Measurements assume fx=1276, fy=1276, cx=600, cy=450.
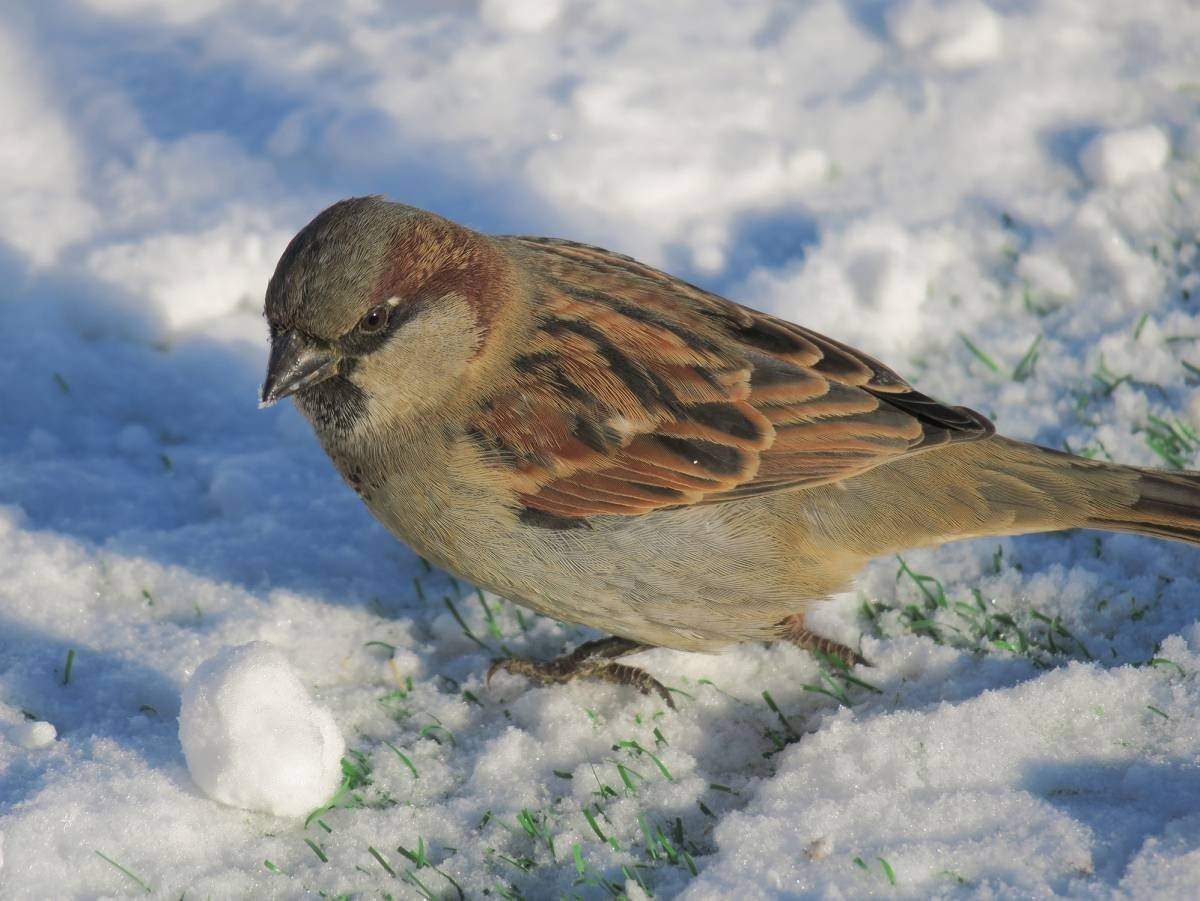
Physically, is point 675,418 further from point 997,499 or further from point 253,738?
point 253,738

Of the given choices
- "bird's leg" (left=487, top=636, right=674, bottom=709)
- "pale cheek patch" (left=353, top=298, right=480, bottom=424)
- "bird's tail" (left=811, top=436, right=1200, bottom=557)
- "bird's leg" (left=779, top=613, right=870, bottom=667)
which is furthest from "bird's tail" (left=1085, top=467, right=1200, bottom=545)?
"pale cheek patch" (left=353, top=298, right=480, bottom=424)

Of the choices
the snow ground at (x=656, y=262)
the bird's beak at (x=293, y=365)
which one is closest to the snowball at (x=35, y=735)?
the snow ground at (x=656, y=262)

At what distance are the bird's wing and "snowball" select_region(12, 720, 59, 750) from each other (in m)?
1.47

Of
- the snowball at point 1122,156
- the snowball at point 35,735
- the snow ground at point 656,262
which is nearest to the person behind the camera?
the snow ground at point 656,262

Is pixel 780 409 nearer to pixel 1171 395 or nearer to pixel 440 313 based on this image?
pixel 440 313

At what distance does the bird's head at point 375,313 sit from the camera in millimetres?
3713

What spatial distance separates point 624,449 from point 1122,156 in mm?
3520

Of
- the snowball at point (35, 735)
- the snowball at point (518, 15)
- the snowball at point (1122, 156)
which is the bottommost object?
the snowball at point (35, 735)

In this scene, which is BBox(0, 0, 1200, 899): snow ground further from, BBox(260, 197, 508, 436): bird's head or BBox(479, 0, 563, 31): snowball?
BBox(260, 197, 508, 436): bird's head

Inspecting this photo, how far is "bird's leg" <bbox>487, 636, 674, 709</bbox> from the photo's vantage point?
4.14m

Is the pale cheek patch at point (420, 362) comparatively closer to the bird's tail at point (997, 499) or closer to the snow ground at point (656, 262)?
the snow ground at point (656, 262)

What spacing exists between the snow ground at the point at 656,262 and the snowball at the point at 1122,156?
24 millimetres

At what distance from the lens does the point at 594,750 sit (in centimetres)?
383

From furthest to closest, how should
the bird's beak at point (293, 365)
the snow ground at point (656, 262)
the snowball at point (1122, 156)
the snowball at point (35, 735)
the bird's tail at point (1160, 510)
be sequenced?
the snowball at point (1122, 156)
the bird's tail at point (1160, 510)
the bird's beak at point (293, 365)
the snowball at point (35, 735)
the snow ground at point (656, 262)
